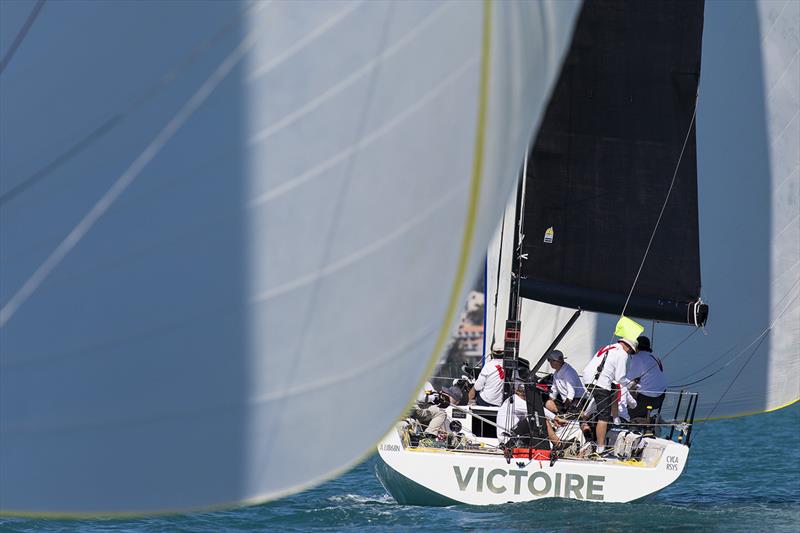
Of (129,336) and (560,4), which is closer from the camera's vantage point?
(129,336)

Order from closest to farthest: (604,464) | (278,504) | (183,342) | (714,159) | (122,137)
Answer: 1. (183,342)
2. (122,137)
3. (604,464)
4. (278,504)
5. (714,159)

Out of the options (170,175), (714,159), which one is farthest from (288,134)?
(714,159)

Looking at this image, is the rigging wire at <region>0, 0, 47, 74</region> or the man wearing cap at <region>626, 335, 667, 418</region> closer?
the rigging wire at <region>0, 0, 47, 74</region>

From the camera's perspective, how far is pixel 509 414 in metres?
14.3

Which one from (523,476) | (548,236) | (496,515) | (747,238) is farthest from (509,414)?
(747,238)

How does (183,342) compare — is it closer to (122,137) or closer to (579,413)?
(122,137)

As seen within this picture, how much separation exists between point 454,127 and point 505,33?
1.55 ft

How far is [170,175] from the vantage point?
20.2 ft

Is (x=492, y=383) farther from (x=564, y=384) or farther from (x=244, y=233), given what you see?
(x=244, y=233)

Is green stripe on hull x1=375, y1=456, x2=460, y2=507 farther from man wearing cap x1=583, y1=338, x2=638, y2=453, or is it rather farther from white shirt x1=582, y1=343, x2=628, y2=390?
white shirt x1=582, y1=343, x2=628, y2=390

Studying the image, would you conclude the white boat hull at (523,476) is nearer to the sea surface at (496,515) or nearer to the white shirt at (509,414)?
the sea surface at (496,515)

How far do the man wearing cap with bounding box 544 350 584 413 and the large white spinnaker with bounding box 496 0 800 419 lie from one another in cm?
407

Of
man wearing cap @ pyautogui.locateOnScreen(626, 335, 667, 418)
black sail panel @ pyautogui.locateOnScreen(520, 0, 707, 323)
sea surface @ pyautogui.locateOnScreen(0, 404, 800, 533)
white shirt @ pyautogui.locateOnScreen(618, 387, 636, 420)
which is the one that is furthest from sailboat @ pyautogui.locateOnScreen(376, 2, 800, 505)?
sea surface @ pyautogui.locateOnScreen(0, 404, 800, 533)

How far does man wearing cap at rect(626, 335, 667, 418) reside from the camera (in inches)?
581
